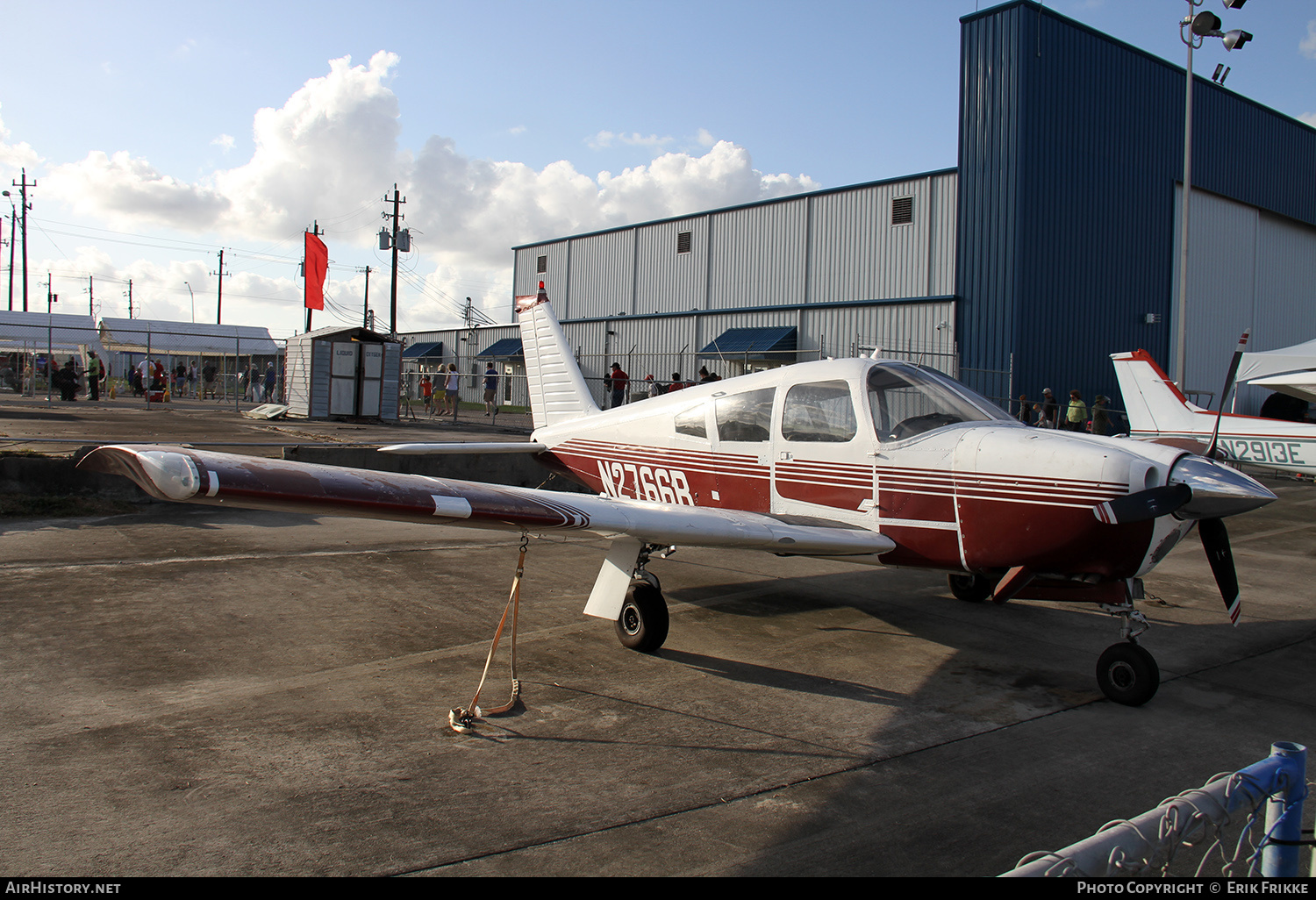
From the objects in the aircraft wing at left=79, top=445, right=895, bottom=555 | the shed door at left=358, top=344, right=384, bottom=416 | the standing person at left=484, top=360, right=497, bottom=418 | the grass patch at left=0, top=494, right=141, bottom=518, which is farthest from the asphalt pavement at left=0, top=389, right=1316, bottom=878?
the standing person at left=484, top=360, right=497, bottom=418

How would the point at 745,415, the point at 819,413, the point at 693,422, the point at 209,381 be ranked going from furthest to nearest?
the point at 209,381, the point at 693,422, the point at 745,415, the point at 819,413

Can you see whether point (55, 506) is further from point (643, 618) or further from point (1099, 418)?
point (1099, 418)

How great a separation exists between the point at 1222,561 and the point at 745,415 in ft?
10.6

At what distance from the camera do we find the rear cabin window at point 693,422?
6.64 meters

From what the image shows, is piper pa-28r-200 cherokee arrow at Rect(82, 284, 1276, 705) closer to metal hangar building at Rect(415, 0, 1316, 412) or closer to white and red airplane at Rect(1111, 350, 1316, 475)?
white and red airplane at Rect(1111, 350, 1316, 475)

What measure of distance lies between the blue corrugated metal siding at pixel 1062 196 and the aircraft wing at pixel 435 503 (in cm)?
2106

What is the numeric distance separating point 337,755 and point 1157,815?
Result: 3.20 metres

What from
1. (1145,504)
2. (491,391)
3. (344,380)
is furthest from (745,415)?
(491,391)

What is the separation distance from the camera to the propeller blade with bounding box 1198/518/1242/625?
481 centimetres

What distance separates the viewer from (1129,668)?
15.4 feet

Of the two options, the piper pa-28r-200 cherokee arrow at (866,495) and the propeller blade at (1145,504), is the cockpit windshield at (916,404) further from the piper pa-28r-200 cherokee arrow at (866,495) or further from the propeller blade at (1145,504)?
the propeller blade at (1145,504)

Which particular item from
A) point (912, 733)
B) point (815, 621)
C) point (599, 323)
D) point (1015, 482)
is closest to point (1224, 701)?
point (1015, 482)

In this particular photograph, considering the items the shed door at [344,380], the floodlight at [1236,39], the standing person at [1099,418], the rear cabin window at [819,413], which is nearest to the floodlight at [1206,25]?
the floodlight at [1236,39]

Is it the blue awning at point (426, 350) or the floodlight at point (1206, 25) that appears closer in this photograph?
the floodlight at point (1206, 25)
